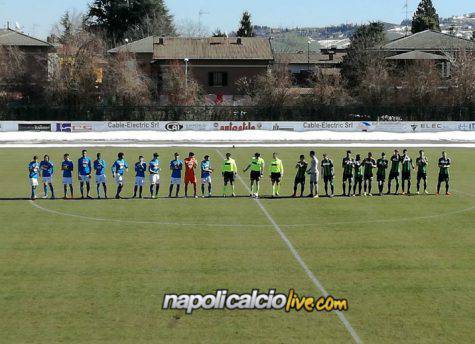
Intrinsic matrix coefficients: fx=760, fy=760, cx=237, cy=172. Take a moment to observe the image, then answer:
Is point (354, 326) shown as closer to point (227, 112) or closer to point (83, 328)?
point (83, 328)

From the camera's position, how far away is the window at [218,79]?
89.8 metres

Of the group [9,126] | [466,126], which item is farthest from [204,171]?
[466,126]

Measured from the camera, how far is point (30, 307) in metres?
15.4

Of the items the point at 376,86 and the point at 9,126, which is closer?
the point at 9,126

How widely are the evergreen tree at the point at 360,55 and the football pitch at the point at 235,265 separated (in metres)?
63.3

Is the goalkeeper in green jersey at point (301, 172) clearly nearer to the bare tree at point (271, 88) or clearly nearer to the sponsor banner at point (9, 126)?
the sponsor banner at point (9, 126)

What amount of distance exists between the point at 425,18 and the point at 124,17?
49399 millimetres

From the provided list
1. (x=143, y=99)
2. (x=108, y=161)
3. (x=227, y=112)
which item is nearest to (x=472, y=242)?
(x=108, y=161)

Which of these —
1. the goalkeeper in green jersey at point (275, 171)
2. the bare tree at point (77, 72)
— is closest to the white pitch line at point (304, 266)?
the goalkeeper in green jersey at point (275, 171)

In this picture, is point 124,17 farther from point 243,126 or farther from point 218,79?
point 243,126

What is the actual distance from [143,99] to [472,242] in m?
62.9

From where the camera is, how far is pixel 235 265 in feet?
61.6

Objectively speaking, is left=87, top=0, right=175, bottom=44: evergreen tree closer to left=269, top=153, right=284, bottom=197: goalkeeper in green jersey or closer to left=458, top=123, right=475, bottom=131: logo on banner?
left=458, top=123, right=475, bottom=131: logo on banner

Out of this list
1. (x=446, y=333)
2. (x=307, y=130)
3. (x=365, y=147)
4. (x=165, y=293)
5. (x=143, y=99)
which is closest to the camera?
(x=446, y=333)
